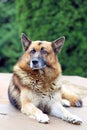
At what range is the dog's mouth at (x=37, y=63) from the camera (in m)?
5.98

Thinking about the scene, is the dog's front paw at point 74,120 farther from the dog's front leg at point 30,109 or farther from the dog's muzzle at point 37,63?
the dog's muzzle at point 37,63

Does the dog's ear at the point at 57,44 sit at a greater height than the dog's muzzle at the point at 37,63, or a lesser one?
greater

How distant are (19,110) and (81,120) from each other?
817 millimetres

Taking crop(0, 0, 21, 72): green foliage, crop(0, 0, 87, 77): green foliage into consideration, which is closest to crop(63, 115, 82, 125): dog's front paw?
crop(0, 0, 87, 77): green foliage

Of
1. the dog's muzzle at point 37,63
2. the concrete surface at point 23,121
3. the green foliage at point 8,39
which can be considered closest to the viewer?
the concrete surface at point 23,121

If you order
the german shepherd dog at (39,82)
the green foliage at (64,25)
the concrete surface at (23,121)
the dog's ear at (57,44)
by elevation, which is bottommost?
the concrete surface at (23,121)

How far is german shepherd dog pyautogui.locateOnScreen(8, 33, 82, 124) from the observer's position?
6.08 metres

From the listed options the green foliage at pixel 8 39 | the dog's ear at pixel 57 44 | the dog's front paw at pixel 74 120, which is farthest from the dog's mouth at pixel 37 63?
the green foliage at pixel 8 39

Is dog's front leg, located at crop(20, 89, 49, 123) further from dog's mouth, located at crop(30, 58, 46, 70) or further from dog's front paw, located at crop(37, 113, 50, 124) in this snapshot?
dog's mouth, located at crop(30, 58, 46, 70)

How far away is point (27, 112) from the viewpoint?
20.0 feet

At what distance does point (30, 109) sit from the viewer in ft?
19.9

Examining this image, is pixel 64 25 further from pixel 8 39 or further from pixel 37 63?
pixel 37 63

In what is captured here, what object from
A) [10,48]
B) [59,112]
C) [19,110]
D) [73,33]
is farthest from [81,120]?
[10,48]

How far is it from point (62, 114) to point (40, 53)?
77 centimetres
